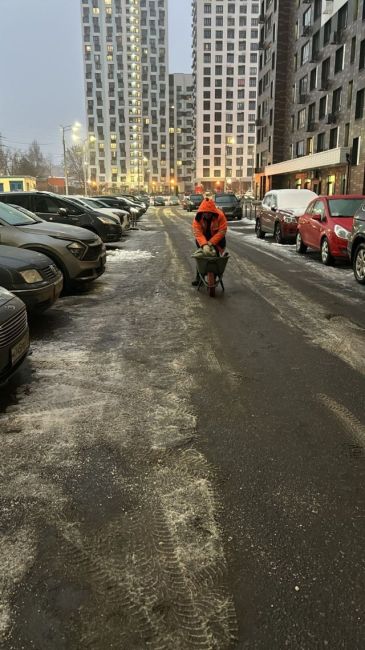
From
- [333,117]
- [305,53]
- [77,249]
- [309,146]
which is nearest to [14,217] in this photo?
[77,249]

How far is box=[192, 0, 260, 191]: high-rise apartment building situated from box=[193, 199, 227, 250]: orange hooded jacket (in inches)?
Result: 4484

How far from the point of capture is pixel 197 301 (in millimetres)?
8312

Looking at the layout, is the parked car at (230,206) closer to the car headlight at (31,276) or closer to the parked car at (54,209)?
the parked car at (54,209)

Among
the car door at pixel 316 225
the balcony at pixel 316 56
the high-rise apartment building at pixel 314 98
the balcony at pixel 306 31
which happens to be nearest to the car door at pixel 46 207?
the car door at pixel 316 225

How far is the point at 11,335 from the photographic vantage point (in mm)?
4172

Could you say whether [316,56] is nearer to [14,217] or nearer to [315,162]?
[315,162]

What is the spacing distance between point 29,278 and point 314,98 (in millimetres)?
43606

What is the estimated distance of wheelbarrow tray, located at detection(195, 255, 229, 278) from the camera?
842 cm

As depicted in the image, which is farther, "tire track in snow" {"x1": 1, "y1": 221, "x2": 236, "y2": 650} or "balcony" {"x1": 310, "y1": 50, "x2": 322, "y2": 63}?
"balcony" {"x1": 310, "y1": 50, "x2": 322, "y2": 63}

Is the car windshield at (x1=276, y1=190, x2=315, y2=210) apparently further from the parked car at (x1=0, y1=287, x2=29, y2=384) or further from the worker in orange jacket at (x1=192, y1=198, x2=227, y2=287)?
the parked car at (x1=0, y1=287, x2=29, y2=384)

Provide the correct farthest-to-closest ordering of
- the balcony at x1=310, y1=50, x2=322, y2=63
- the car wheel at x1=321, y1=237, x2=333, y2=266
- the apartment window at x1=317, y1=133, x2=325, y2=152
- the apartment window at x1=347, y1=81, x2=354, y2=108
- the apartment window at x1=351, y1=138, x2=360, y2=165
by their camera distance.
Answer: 1. the balcony at x1=310, y1=50, x2=322, y2=63
2. the apartment window at x1=317, y1=133, x2=325, y2=152
3. the apartment window at x1=347, y1=81, x2=354, y2=108
4. the apartment window at x1=351, y1=138, x2=360, y2=165
5. the car wheel at x1=321, y1=237, x2=333, y2=266

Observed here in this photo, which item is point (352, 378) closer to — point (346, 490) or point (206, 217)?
point (346, 490)

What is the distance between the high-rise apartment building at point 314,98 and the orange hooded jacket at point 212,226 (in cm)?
2635

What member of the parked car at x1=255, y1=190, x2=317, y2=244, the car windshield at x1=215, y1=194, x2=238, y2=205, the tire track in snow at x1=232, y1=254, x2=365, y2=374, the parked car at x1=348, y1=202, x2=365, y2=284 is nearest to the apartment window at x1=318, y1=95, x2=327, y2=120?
the car windshield at x1=215, y1=194, x2=238, y2=205
